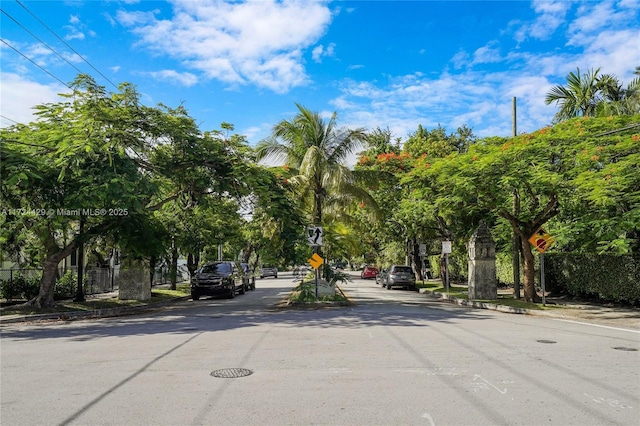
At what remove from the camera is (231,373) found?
7500mm

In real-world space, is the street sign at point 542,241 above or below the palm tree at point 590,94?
below

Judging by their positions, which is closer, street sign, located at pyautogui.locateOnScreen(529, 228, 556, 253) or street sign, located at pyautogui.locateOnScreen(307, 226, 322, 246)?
street sign, located at pyautogui.locateOnScreen(529, 228, 556, 253)

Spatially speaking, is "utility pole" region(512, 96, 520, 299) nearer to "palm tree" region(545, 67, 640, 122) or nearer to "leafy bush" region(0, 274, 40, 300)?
"palm tree" region(545, 67, 640, 122)

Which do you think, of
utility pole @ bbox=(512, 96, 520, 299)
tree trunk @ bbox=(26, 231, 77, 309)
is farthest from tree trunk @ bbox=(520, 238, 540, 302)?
tree trunk @ bbox=(26, 231, 77, 309)

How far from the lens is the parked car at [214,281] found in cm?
2562

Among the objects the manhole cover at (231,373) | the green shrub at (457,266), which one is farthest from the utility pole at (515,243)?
the manhole cover at (231,373)

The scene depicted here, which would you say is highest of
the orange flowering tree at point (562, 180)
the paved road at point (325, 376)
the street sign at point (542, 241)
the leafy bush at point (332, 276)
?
the orange flowering tree at point (562, 180)

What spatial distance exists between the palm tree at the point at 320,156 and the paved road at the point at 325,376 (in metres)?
10.3

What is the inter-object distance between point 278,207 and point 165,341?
339 inches

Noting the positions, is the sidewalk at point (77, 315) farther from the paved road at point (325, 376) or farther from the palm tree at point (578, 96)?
the palm tree at point (578, 96)

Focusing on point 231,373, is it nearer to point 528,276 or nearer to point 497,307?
point 497,307

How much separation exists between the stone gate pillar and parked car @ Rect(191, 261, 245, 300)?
12083 millimetres

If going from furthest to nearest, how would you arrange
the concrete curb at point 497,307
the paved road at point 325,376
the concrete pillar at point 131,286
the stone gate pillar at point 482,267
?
the concrete pillar at point 131,286, the stone gate pillar at point 482,267, the concrete curb at point 497,307, the paved road at point 325,376

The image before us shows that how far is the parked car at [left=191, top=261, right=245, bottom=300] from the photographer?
25625 mm
